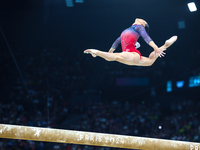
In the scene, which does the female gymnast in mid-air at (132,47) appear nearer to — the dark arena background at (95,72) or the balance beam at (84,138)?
the balance beam at (84,138)

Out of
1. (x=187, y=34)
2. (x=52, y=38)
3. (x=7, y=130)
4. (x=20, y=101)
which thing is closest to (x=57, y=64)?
(x=52, y=38)

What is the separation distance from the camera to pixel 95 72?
13617 millimetres

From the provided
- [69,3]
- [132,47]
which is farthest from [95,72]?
[132,47]

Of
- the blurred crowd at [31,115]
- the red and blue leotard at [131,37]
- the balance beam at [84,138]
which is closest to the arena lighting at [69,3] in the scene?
the blurred crowd at [31,115]

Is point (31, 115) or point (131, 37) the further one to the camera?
point (31, 115)

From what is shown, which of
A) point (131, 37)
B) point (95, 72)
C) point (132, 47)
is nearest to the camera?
point (131, 37)

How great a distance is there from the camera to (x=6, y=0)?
1364 centimetres

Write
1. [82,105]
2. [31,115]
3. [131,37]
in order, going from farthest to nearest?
1. [82,105]
2. [31,115]
3. [131,37]

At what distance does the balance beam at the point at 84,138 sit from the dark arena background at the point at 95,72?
21.3ft

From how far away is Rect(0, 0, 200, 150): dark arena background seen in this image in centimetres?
1177

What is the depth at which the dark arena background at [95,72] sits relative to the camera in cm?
1177

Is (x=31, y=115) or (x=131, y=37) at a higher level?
(x=131, y=37)

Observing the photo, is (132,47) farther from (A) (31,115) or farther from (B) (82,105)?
(A) (31,115)

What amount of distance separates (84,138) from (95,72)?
9.16m
